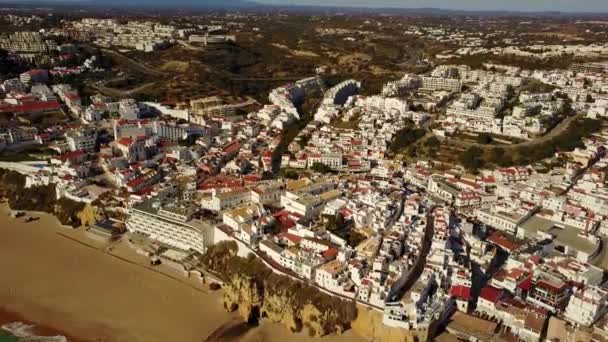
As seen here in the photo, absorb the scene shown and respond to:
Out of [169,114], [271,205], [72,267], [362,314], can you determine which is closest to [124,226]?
[72,267]

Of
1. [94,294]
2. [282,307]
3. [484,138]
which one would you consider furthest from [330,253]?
[484,138]

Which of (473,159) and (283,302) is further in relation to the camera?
(473,159)

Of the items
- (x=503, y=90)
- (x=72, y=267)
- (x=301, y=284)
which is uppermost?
(x=503, y=90)

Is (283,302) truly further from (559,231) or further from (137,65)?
(137,65)

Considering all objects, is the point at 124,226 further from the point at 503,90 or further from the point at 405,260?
the point at 503,90

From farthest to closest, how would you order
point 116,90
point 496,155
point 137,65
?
point 137,65 → point 116,90 → point 496,155

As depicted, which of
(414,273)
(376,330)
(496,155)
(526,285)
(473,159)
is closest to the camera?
(376,330)

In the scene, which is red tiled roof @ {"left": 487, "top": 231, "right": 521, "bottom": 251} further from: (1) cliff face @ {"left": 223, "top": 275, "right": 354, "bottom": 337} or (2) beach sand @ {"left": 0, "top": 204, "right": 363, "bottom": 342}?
(2) beach sand @ {"left": 0, "top": 204, "right": 363, "bottom": 342}

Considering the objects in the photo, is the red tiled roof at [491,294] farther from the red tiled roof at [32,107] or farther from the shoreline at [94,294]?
the red tiled roof at [32,107]

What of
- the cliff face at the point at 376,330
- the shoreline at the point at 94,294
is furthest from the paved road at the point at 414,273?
the shoreline at the point at 94,294
